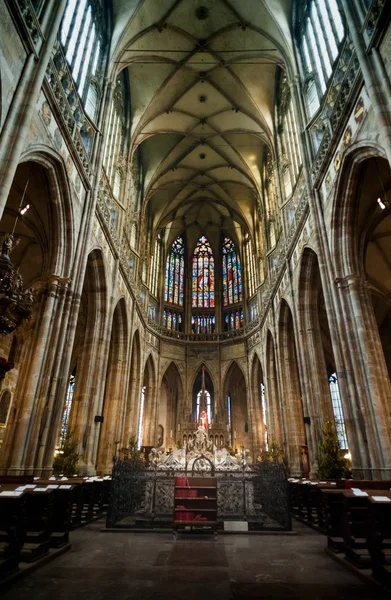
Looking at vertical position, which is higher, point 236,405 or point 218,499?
point 236,405

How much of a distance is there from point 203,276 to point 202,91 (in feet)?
53.8

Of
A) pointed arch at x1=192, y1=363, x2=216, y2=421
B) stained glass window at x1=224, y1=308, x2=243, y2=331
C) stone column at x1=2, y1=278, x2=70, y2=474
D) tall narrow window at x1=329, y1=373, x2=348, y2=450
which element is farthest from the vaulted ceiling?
tall narrow window at x1=329, y1=373, x2=348, y2=450

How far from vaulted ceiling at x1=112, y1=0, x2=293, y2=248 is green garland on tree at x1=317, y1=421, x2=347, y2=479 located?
1670 centimetres

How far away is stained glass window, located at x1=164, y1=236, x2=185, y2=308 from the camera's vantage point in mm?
34094

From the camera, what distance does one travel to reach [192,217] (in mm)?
35312

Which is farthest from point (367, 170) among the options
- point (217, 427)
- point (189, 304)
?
point (189, 304)

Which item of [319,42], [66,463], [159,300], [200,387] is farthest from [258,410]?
[319,42]

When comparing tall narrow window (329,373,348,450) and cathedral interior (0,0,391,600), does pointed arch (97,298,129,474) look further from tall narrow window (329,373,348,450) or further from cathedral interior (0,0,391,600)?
tall narrow window (329,373,348,450)

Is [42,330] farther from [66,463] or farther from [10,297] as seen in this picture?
[66,463]

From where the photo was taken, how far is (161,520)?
8.87 meters

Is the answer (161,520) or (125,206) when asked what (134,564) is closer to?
(161,520)

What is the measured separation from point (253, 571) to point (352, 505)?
1.81m

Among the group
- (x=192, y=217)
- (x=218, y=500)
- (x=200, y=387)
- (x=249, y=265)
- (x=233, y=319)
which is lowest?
(x=218, y=500)

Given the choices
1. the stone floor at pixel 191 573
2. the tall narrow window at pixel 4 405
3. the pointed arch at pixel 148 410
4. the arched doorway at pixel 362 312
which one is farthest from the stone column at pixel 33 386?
the pointed arch at pixel 148 410
